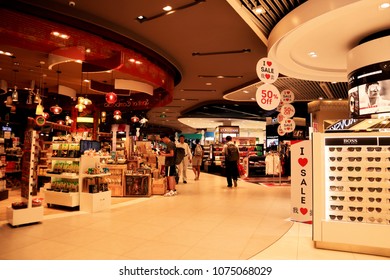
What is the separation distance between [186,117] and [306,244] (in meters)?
17.3

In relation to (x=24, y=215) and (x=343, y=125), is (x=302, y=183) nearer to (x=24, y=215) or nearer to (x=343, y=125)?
(x=343, y=125)

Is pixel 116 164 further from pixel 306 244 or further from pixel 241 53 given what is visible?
pixel 306 244

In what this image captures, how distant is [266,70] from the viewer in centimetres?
543

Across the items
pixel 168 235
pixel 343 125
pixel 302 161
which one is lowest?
pixel 168 235

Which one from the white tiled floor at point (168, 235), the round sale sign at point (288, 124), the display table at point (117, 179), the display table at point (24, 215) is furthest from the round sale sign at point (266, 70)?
the display table at point (24, 215)

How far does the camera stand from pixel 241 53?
7992 mm

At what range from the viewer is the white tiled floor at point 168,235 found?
133 inches

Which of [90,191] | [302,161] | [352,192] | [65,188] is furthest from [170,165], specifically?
[352,192]

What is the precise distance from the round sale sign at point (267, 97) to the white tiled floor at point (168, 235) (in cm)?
202

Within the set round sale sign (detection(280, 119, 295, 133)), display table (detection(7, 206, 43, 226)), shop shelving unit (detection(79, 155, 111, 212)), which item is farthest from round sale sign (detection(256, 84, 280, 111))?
display table (detection(7, 206, 43, 226))

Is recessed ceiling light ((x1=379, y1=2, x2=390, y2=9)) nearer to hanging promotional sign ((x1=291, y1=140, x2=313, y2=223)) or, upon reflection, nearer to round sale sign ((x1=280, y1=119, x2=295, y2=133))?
hanging promotional sign ((x1=291, y1=140, x2=313, y2=223))

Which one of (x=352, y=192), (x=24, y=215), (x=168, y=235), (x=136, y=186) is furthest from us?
(x=136, y=186)

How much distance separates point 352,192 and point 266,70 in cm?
269
